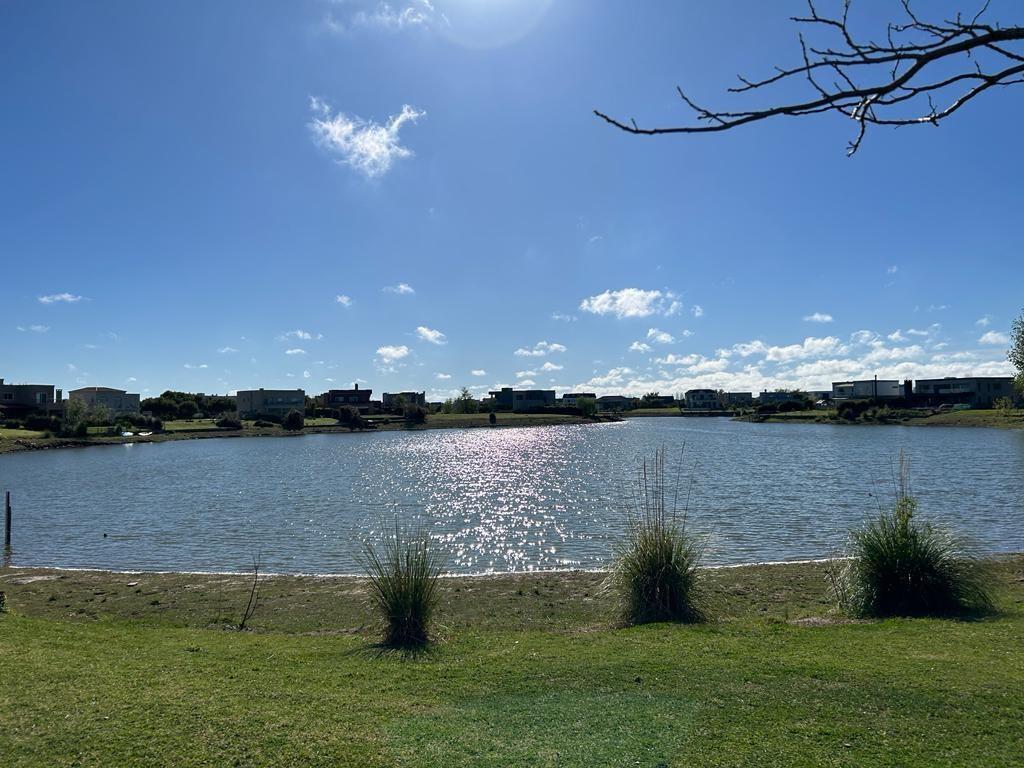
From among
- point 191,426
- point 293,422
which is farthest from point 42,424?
point 293,422

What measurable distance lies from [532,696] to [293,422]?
4685 inches

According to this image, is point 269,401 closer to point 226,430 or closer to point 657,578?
point 226,430

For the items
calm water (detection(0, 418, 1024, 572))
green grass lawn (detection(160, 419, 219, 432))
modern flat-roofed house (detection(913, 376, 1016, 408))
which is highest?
modern flat-roofed house (detection(913, 376, 1016, 408))

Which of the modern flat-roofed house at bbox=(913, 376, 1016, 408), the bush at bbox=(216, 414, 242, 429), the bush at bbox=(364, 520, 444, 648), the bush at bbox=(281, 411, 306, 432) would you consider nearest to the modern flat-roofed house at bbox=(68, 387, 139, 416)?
the bush at bbox=(216, 414, 242, 429)

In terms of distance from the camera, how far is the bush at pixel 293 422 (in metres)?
118

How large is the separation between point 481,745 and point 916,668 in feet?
13.9

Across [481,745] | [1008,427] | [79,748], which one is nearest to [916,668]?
[481,745]

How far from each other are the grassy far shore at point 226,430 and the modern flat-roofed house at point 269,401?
19286 mm

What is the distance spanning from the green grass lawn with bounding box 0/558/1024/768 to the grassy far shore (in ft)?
271

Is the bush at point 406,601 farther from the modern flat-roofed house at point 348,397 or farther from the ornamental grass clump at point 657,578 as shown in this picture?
the modern flat-roofed house at point 348,397

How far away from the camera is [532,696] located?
6035mm

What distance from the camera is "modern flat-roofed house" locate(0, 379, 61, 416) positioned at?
113 m

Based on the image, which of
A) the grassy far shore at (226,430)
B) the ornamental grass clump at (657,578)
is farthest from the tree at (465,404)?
the ornamental grass clump at (657,578)

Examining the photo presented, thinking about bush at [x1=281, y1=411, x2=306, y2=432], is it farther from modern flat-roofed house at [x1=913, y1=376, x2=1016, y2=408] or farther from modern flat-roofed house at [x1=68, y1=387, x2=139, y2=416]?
modern flat-roofed house at [x1=913, y1=376, x2=1016, y2=408]
